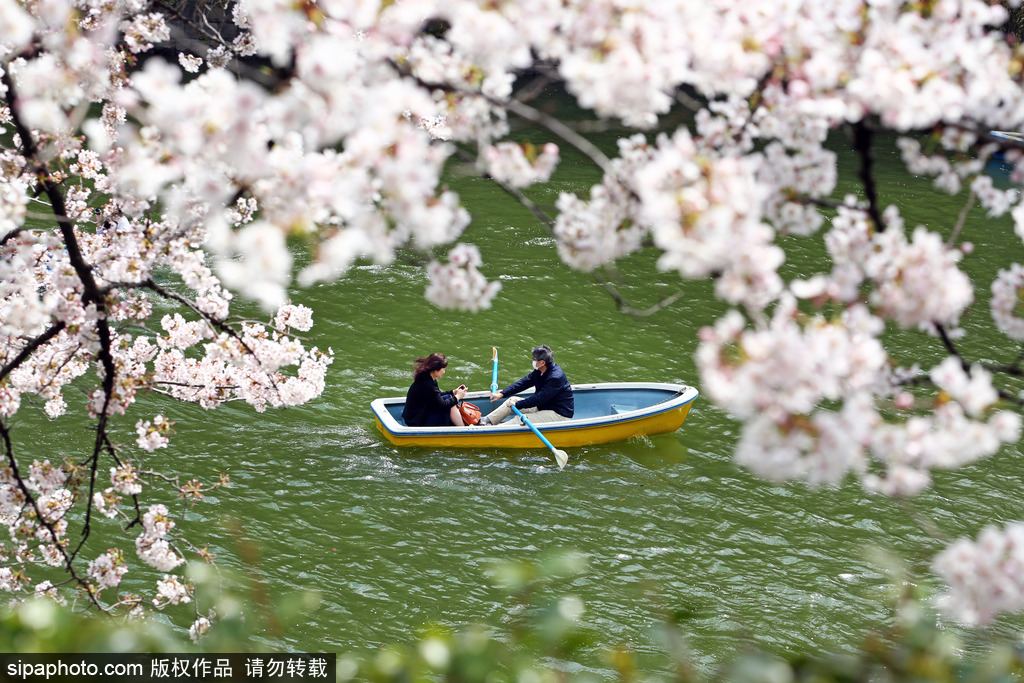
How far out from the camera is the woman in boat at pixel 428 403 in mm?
10023

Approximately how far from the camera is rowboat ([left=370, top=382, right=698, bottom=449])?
1014 cm

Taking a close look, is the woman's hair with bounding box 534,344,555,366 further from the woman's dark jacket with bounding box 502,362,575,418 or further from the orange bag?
the orange bag

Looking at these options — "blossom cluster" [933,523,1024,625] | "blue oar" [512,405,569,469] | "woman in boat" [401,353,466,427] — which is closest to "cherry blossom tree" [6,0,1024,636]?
"blossom cluster" [933,523,1024,625]

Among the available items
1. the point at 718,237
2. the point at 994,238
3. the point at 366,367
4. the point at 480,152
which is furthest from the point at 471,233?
the point at 718,237

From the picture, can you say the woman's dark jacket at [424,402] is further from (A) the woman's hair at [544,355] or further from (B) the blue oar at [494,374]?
(A) the woman's hair at [544,355]

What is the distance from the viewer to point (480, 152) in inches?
150

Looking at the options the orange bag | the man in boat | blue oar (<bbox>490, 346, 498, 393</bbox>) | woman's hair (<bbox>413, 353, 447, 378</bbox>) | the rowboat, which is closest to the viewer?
woman's hair (<bbox>413, 353, 447, 378</bbox>)

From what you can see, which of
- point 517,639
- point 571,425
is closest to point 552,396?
point 571,425

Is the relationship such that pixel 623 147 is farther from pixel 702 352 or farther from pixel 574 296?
pixel 574 296

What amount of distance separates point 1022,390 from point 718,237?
11444 millimetres

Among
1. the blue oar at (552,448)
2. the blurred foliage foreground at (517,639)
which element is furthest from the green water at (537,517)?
the blurred foliage foreground at (517,639)

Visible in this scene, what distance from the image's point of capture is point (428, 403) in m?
10.2

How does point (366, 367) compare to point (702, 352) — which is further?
point (366, 367)

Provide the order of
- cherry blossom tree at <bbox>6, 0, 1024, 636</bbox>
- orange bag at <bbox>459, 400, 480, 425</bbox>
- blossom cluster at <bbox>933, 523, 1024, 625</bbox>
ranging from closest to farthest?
cherry blossom tree at <bbox>6, 0, 1024, 636</bbox> → blossom cluster at <bbox>933, 523, 1024, 625</bbox> → orange bag at <bbox>459, 400, 480, 425</bbox>
